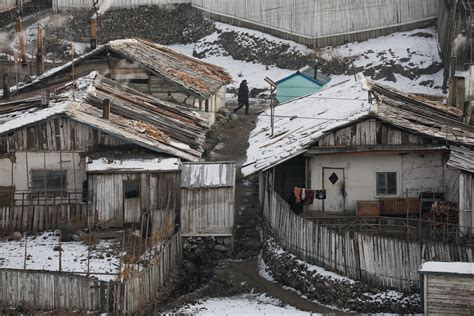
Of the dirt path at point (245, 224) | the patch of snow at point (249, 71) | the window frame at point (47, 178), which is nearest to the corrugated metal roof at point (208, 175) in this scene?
the dirt path at point (245, 224)

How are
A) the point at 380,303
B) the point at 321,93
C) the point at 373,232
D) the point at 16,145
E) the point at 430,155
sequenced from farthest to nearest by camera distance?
the point at 321,93 < the point at 16,145 < the point at 430,155 < the point at 373,232 < the point at 380,303

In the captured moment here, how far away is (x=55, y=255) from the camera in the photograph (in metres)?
27.3

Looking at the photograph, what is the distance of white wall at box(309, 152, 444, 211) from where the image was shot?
27953 millimetres

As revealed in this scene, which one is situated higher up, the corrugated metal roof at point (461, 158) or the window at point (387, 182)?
the corrugated metal roof at point (461, 158)

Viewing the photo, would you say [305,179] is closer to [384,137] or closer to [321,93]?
[384,137]

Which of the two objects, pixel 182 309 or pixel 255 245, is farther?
pixel 255 245

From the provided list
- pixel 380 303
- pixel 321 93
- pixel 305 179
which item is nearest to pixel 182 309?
pixel 380 303

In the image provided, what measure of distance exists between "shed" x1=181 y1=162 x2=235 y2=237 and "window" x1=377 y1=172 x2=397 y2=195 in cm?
358

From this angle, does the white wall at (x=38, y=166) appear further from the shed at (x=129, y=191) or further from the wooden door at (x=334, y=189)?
the wooden door at (x=334, y=189)

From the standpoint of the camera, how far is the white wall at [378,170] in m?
28.0

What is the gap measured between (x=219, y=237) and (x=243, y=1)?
20985mm

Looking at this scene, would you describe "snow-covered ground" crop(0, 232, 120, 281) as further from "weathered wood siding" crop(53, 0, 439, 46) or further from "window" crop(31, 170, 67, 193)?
"weathered wood siding" crop(53, 0, 439, 46)

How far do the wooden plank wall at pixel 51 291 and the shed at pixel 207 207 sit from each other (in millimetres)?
4971

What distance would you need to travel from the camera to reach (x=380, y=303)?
2400cm
